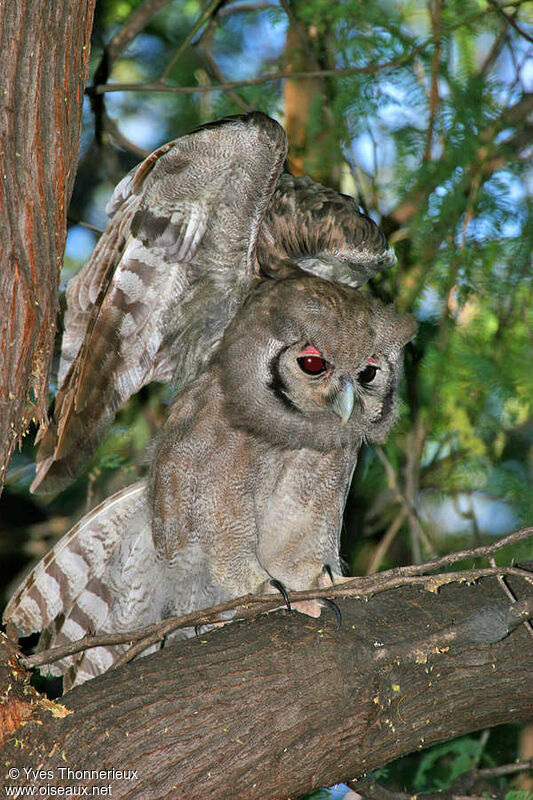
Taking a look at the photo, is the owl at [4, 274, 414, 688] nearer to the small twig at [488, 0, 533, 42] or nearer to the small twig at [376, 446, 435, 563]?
the small twig at [376, 446, 435, 563]

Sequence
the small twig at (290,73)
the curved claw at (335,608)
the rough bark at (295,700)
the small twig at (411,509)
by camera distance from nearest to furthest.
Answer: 1. the rough bark at (295,700)
2. the curved claw at (335,608)
3. the small twig at (290,73)
4. the small twig at (411,509)

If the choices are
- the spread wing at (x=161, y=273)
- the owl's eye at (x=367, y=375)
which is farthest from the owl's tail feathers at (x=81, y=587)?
the owl's eye at (x=367, y=375)

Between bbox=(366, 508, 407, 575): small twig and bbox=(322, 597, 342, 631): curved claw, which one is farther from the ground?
bbox=(322, 597, 342, 631): curved claw

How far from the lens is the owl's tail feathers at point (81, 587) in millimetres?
2350

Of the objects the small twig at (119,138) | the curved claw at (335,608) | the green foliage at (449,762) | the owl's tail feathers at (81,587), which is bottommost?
the green foliage at (449,762)

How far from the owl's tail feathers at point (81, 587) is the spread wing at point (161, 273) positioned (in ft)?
0.89

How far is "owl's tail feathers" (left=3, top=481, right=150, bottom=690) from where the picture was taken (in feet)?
7.71

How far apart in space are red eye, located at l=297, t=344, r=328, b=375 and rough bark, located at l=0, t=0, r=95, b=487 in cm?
78

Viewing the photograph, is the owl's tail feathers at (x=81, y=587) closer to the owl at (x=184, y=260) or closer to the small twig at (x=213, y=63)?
the owl at (x=184, y=260)

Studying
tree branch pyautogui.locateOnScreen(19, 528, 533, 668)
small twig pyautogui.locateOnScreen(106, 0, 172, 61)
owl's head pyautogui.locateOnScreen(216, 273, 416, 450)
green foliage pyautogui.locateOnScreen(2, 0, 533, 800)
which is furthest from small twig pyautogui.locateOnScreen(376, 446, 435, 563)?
small twig pyautogui.locateOnScreen(106, 0, 172, 61)

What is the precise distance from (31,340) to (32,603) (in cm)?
108

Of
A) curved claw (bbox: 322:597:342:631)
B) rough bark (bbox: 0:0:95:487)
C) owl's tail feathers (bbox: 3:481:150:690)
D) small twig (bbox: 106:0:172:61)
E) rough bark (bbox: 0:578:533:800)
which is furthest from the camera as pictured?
small twig (bbox: 106:0:172:61)

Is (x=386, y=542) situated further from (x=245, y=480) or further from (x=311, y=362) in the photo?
(x=311, y=362)

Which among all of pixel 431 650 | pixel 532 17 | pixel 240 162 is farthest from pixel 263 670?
pixel 532 17
